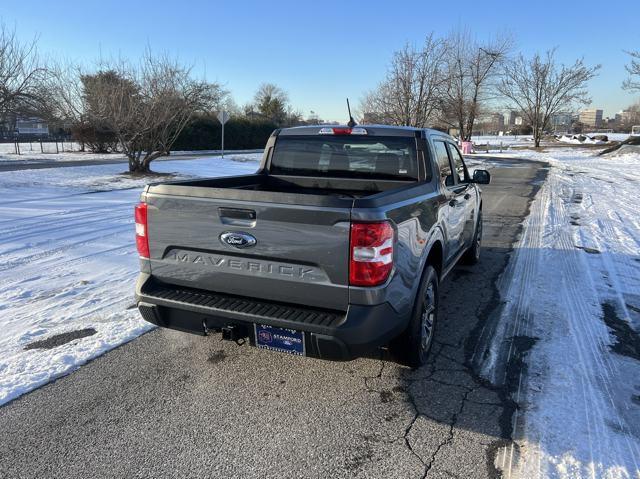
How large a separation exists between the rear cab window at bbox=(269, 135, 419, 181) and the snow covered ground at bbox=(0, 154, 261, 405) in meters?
2.12

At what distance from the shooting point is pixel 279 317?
2.91 metres

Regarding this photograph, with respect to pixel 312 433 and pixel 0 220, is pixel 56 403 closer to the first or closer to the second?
pixel 312 433

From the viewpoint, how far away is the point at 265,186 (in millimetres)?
4719

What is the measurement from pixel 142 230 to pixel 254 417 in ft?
5.00

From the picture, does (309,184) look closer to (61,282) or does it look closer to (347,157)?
(347,157)

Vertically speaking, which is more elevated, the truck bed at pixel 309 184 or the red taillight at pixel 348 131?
the red taillight at pixel 348 131

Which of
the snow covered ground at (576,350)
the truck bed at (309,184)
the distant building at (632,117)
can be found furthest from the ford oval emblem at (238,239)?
the distant building at (632,117)

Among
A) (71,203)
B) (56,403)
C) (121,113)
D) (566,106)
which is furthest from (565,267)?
(566,106)

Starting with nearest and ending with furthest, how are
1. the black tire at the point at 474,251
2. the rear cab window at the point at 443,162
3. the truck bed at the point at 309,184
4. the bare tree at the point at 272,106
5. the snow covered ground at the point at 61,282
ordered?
the snow covered ground at the point at 61,282
the truck bed at the point at 309,184
the rear cab window at the point at 443,162
the black tire at the point at 474,251
the bare tree at the point at 272,106

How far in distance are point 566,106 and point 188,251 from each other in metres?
51.7

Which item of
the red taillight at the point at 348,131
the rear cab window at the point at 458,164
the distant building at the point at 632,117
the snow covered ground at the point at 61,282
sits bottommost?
the snow covered ground at the point at 61,282

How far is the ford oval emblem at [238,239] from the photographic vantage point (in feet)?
9.67

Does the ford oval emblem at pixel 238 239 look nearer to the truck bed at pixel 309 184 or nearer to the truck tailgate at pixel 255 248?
the truck tailgate at pixel 255 248

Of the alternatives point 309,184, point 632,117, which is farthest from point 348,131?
point 632,117
